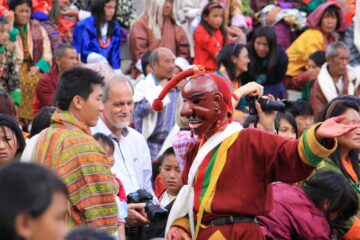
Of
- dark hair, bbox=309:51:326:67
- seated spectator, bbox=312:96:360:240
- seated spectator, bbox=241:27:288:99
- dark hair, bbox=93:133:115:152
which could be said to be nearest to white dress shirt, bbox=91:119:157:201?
dark hair, bbox=93:133:115:152

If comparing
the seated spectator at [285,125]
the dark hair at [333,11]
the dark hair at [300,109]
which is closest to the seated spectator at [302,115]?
the dark hair at [300,109]

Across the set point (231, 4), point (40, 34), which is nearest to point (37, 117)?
point (40, 34)

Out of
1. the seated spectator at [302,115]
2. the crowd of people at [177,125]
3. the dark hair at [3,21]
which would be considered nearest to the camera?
the crowd of people at [177,125]

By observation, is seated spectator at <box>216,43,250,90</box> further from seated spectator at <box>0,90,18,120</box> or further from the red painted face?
the red painted face

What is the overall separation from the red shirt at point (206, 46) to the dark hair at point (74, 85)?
6.27 meters

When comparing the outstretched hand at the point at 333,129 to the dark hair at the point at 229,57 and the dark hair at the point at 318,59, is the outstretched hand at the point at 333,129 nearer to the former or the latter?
the dark hair at the point at 229,57

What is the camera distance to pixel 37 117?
7996mm

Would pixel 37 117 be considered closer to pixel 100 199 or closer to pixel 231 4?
pixel 100 199

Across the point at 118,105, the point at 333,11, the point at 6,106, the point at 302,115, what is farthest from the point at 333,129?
the point at 333,11

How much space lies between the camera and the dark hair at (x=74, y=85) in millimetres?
6418

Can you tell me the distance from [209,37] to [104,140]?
5275 mm

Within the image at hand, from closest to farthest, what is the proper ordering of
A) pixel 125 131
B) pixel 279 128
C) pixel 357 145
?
pixel 357 145 < pixel 125 131 < pixel 279 128

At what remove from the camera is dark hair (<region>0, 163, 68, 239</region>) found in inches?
133

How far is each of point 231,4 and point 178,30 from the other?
4.98 feet
